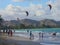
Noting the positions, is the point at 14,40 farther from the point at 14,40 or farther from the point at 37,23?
the point at 37,23

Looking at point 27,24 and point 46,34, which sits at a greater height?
point 27,24

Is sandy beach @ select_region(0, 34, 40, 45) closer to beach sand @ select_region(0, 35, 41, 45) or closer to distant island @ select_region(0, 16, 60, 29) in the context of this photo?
beach sand @ select_region(0, 35, 41, 45)

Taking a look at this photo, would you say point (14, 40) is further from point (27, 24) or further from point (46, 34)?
point (46, 34)

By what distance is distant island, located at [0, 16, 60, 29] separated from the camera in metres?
2.27

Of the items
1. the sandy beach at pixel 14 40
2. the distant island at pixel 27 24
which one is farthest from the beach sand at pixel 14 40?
the distant island at pixel 27 24

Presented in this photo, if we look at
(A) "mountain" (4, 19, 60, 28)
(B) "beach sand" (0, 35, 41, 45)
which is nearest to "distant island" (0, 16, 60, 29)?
(A) "mountain" (4, 19, 60, 28)

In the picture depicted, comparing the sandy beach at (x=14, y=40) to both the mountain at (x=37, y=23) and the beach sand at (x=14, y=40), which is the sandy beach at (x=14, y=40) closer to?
the beach sand at (x=14, y=40)

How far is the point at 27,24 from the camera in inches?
91.4

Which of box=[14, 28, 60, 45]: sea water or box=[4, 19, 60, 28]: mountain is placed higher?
box=[4, 19, 60, 28]: mountain

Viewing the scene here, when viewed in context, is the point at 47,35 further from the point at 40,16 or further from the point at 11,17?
the point at 11,17

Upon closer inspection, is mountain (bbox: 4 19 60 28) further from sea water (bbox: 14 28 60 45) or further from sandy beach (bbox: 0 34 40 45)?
sandy beach (bbox: 0 34 40 45)

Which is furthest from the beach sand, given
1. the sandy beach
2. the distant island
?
the distant island

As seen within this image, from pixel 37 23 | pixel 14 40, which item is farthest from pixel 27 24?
pixel 14 40

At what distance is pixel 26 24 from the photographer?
7.63 ft
